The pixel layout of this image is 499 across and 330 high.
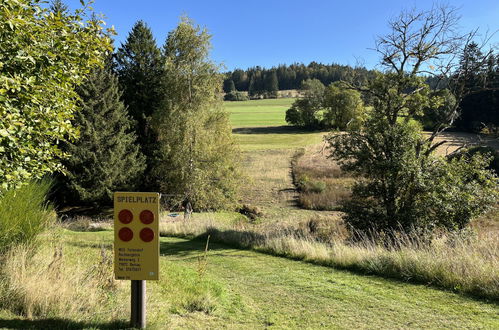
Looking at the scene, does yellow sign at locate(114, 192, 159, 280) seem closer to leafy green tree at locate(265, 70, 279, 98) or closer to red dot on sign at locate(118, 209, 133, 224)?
red dot on sign at locate(118, 209, 133, 224)

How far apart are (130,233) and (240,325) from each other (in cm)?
192

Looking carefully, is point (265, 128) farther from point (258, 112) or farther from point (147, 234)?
point (147, 234)

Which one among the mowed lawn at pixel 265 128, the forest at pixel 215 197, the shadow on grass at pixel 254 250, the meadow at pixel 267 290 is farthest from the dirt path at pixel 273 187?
the meadow at pixel 267 290

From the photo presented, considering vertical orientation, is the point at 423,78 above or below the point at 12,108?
above

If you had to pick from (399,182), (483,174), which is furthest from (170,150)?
(483,174)

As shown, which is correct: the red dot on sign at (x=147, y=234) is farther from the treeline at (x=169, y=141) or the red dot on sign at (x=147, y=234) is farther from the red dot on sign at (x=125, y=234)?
the treeline at (x=169, y=141)

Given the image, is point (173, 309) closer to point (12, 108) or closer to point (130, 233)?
point (130, 233)

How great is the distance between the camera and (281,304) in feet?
18.0

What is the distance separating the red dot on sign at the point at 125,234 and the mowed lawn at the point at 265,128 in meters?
29.7

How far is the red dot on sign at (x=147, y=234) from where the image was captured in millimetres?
3814

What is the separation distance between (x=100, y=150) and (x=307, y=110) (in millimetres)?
68879

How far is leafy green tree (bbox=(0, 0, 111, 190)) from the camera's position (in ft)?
11.9

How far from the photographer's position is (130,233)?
3832 mm

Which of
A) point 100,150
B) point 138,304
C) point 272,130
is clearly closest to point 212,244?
point 138,304
